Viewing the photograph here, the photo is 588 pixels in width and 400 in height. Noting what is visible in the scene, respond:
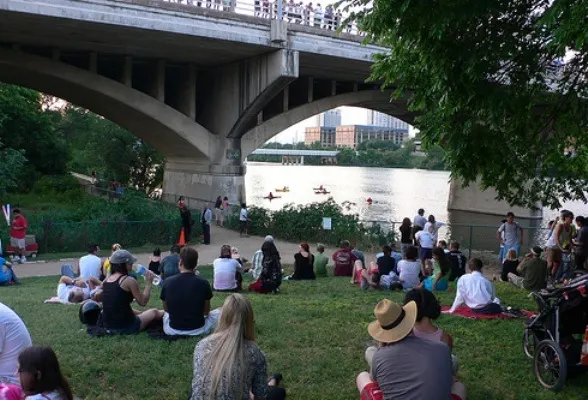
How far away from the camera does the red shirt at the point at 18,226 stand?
49.0 feet

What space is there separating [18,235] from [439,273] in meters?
11.0

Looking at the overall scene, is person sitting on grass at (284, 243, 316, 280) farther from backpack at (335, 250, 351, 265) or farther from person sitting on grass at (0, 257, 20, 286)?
person sitting on grass at (0, 257, 20, 286)

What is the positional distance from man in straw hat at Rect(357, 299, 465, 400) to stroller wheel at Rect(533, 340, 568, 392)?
6.91 feet

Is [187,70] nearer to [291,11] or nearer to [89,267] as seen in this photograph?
[291,11]

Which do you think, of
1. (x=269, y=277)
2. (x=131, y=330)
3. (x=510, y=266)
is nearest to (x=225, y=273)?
(x=269, y=277)

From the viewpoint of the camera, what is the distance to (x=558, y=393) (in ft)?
17.8

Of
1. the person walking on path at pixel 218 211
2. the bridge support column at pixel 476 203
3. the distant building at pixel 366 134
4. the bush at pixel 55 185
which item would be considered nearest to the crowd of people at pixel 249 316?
the person walking on path at pixel 218 211

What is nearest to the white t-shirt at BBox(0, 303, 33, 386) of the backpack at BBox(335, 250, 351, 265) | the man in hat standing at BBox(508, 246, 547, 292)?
the man in hat standing at BBox(508, 246, 547, 292)

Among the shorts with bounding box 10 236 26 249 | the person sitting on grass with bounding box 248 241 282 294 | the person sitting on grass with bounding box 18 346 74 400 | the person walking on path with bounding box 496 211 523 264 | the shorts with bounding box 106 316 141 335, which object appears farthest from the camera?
the shorts with bounding box 10 236 26 249

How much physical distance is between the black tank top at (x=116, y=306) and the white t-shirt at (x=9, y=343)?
6.68 ft

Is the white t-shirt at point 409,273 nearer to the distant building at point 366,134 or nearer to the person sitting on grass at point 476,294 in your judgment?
the person sitting on grass at point 476,294

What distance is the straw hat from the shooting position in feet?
12.7

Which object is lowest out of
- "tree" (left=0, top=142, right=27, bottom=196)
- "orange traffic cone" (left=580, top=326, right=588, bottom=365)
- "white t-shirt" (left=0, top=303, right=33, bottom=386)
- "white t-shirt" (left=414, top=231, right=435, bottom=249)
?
"white t-shirt" (left=414, top=231, right=435, bottom=249)

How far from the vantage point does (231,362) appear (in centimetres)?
354
